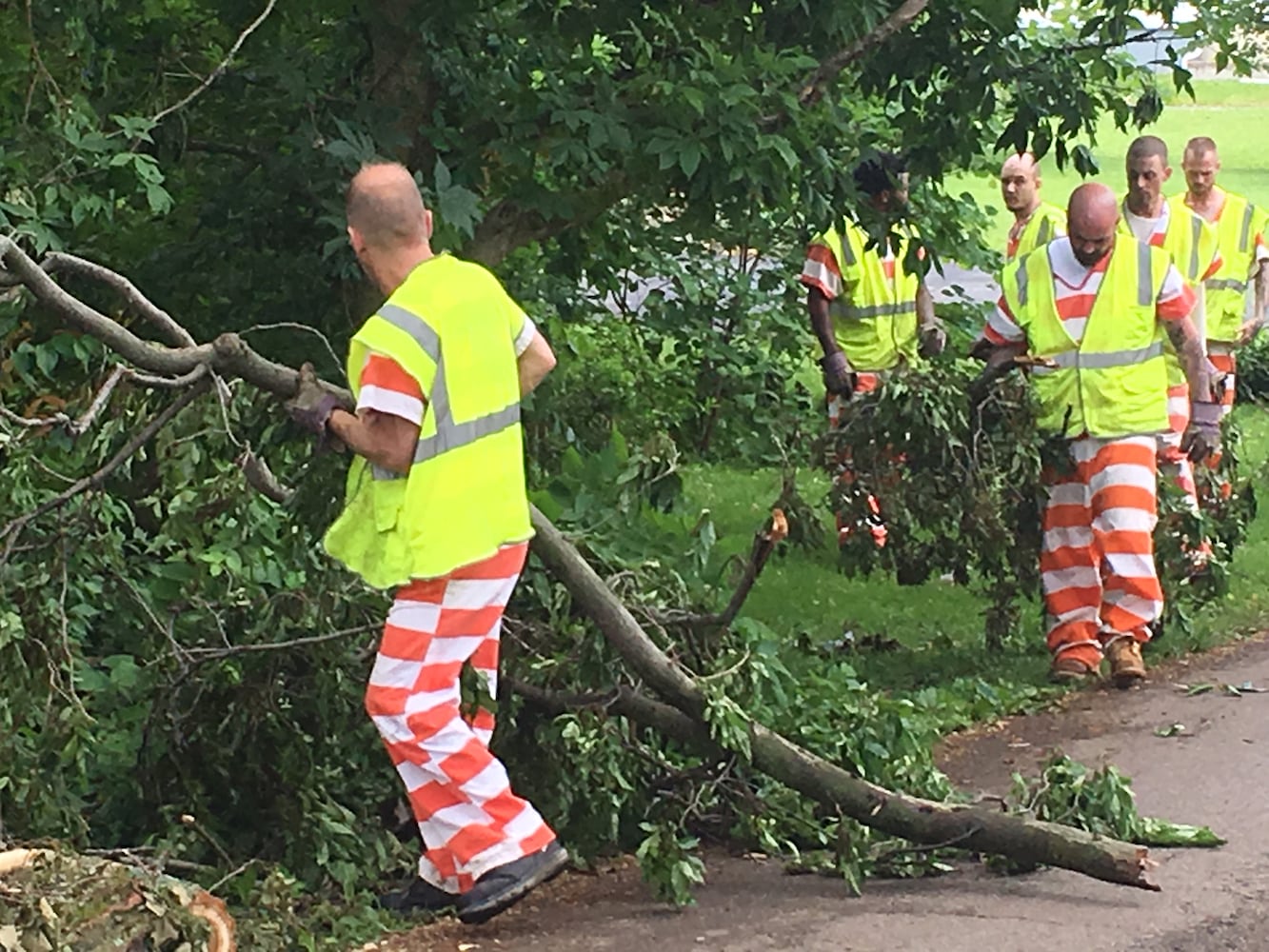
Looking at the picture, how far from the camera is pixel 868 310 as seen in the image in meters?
11.0

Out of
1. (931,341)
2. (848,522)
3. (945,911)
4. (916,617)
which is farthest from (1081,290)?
(945,911)

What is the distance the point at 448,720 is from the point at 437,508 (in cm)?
52

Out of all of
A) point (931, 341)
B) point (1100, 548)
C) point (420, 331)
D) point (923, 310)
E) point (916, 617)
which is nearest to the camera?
point (420, 331)

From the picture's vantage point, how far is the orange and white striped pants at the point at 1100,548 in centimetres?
902

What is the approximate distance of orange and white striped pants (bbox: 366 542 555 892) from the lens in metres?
5.53

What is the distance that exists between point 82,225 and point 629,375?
5.07 m

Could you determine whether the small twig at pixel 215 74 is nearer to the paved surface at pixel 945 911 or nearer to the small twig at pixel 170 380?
the small twig at pixel 170 380

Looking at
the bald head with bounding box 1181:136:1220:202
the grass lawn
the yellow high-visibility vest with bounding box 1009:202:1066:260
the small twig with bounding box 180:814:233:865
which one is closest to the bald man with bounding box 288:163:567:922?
the small twig with bounding box 180:814:233:865

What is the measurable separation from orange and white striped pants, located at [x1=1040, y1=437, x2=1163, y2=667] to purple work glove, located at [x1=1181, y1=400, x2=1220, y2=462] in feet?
1.63

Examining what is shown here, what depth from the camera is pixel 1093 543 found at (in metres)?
9.20

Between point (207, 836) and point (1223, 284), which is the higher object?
point (1223, 284)

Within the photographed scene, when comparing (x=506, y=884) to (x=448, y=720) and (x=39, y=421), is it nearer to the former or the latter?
→ (x=448, y=720)

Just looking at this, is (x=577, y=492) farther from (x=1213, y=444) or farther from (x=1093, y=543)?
(x=1213, y=444)

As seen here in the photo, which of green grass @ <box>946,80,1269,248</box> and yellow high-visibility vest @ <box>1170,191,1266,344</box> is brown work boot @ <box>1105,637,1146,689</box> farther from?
green grass @ <box>946,80,1269,248</box>
